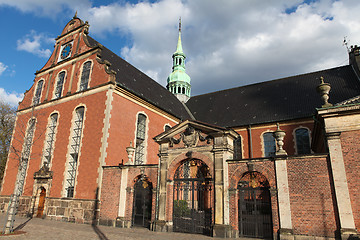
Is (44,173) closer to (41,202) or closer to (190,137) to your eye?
(41,202)

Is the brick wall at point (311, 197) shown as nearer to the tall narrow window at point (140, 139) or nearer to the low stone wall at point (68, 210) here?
the low stone wall at point (68, 210)

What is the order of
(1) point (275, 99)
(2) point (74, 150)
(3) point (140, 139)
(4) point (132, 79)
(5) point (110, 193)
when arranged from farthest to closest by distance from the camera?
(1) point (275, 99), (4) point (132, 79), (3) point (140, 139), (2) point (74, 150), (5) point (110, 193)

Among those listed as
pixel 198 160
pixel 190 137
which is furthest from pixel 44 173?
pixel 198 160

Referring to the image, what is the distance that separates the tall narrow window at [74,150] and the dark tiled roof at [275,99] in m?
11.9

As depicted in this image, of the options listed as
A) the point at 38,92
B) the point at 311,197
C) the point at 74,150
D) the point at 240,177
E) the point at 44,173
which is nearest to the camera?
the point at 311,197

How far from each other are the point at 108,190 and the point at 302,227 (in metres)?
9.45

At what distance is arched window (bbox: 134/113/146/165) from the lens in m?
18.0

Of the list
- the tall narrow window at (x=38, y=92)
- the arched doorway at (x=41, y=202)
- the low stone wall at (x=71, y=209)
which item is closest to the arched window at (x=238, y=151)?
the low stone wall at (x=71, y=209)

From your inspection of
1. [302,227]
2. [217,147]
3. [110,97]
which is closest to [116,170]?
[110,97]

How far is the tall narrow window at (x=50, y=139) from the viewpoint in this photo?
58.5ft

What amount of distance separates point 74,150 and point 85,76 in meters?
5.38

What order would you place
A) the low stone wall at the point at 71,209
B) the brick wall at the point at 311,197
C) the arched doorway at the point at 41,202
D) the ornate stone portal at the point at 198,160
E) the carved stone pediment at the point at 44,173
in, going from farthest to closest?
1. the arched doorway at the point at 41,202
2. the carved stone pediment at the point at 44,173
3. the low stone wall at the point at 71,209
4. the ornate stone portal at the point at 198,160
5. the brick wall at the point at 311,197

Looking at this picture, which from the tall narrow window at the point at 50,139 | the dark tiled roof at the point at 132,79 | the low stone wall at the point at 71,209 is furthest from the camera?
the dark tiled roof at the point at 132,79

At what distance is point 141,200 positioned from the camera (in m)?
13.3
